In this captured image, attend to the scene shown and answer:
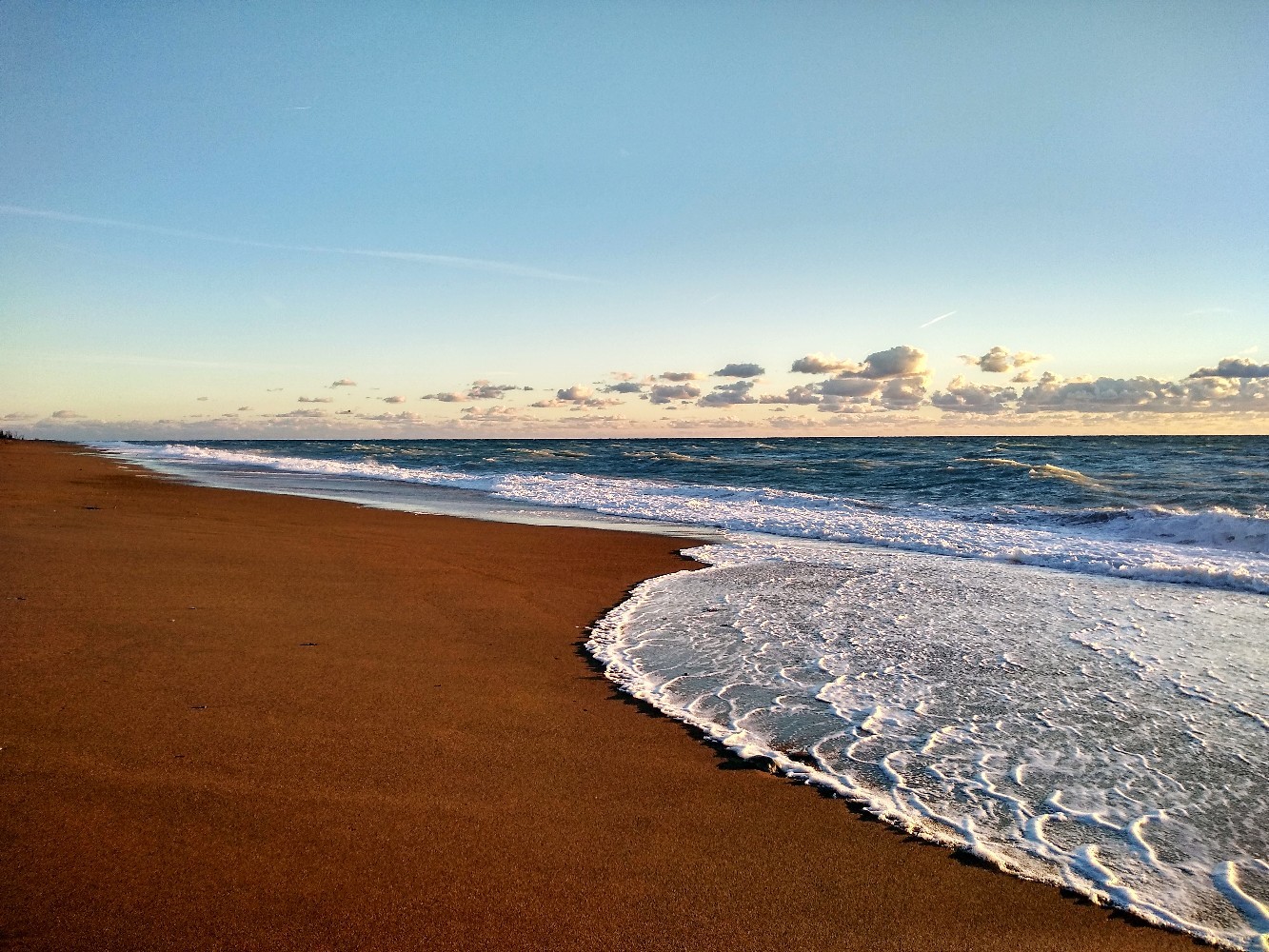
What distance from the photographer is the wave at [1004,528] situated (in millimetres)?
11336

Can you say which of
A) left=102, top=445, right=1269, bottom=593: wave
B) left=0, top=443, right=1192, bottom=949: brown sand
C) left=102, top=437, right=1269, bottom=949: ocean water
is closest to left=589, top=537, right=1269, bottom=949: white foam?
left=102, top=437, right=1269, bottom=949: ocean water

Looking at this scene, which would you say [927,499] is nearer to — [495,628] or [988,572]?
[988,572]

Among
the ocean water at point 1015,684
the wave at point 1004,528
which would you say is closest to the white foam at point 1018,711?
the ocean water at point 1015,684

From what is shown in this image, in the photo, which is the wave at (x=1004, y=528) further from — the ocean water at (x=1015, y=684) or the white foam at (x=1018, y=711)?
the white foam at (x=1018, y=711)

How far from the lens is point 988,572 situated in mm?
10742

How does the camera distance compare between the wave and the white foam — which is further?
the wave

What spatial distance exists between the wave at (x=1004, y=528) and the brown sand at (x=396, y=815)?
929 cm

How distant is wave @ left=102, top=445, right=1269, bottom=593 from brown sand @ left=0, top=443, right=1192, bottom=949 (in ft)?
30.5

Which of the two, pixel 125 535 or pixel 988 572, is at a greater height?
pixel 125 535

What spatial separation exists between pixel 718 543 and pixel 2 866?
449 inches

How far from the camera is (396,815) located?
3.29 meters

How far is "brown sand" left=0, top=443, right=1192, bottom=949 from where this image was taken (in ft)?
8.66

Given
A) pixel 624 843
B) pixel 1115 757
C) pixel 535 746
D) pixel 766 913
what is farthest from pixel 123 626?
pixel 1115 757

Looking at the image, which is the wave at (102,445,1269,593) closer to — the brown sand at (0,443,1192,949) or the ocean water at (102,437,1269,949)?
the ocean water at (102,437,1269,949)
